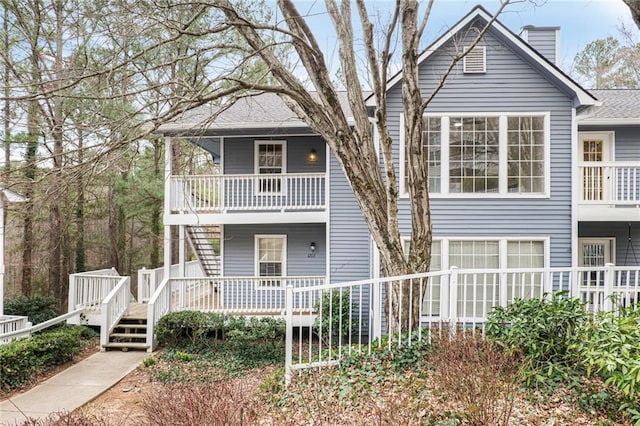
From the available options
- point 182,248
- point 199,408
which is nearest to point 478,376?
point 199,408

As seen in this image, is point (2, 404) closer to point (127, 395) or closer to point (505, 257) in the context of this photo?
point (127, 395)

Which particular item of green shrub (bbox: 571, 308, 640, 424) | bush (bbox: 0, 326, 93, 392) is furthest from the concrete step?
green shrub (bbox: 571, 308, 640, 424)

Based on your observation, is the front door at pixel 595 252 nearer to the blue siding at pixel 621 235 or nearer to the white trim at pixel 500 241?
the blue siding at pixel 621 235

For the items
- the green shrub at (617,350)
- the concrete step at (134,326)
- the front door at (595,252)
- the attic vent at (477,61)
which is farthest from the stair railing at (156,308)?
the front door at (595,252)

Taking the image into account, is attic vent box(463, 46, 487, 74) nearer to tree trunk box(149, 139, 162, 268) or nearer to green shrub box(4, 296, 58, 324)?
tree trunk box(149, 139, 162, 268)

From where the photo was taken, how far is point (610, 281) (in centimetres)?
516

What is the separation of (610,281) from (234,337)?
704 cm

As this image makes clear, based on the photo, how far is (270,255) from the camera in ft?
36.1

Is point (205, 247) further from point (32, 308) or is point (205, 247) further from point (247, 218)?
point (32, 308)

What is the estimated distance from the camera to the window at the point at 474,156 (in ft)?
28.3

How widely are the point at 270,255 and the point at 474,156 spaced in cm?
614

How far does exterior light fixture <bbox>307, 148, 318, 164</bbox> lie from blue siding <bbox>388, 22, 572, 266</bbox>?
9.27 feet

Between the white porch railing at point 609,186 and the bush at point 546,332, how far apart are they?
5763 mm

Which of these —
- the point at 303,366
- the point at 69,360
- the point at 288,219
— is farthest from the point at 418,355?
the point at 69,360
